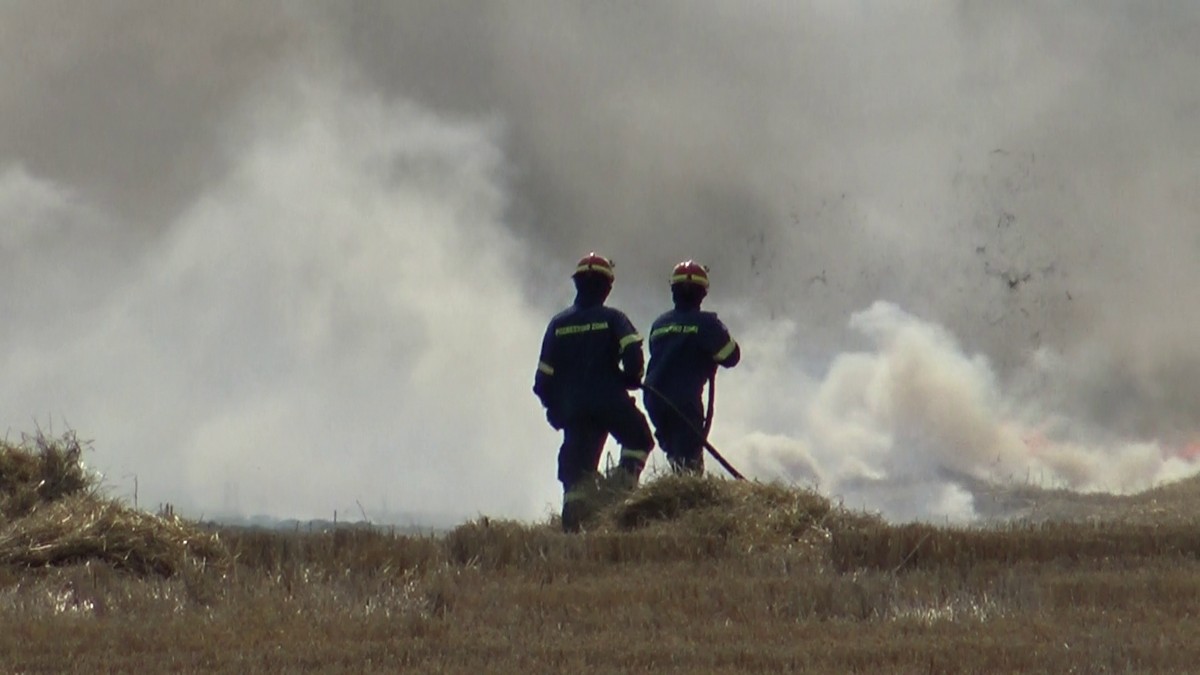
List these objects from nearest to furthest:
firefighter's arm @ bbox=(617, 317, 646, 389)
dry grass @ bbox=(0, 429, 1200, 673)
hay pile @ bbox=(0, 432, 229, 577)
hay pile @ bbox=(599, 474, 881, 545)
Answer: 1. dry grass @ bbox=(0, 429, 1200, 673)
2. hay pile @ bbox=(0, 432, 229, 577)
3. hay pile @ bbox=(599, 474, 881, 545)
4. firefighter's arm @ bbox=(617, 317, 646, 389)

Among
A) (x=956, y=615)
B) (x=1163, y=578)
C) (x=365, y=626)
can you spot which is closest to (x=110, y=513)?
(x=365, y=626)

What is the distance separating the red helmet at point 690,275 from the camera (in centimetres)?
1463

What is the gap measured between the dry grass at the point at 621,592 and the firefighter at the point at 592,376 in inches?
81.4

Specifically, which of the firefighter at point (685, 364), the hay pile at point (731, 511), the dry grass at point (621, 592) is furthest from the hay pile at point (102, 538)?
the firefighter at point (685, 364)

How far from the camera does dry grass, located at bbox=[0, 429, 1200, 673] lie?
7094mm

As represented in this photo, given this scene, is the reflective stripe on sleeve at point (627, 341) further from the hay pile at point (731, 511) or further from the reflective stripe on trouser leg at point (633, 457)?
the hay pile at point (731, 511)

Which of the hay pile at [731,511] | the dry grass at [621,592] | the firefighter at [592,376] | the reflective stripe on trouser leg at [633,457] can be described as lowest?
the dry grass at [621,592]

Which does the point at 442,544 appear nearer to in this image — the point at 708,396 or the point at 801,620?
the point at 801,620

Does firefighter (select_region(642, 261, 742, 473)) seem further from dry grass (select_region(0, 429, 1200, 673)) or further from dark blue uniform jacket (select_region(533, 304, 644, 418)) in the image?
dry grass (select_region(0, 429, 1200, 673))

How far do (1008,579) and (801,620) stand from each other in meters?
1.58

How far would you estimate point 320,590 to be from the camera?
8781 millimetres

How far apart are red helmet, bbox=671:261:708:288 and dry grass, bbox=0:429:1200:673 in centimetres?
309

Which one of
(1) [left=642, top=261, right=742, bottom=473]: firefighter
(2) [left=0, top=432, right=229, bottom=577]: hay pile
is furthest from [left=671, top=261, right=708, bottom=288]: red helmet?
(2) [left=0, top=432, right=229, bottom=577]: hay pile

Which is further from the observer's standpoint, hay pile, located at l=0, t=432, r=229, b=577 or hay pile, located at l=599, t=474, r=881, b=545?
hay pile, located at l=599, t=474, r=881, b=545
